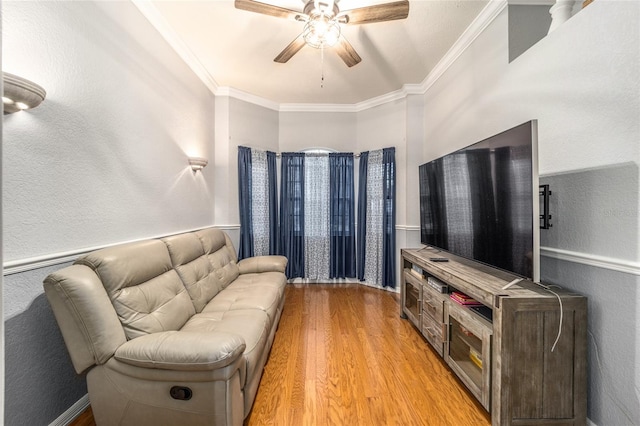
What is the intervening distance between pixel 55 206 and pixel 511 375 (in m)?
2.64

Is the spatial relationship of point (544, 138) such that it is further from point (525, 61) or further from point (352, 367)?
point (352, 367)

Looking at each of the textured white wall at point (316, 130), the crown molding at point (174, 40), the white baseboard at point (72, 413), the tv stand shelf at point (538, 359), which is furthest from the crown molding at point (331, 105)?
the white baseboard at point (72, 413)

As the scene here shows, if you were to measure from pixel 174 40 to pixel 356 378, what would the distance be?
11.0ft

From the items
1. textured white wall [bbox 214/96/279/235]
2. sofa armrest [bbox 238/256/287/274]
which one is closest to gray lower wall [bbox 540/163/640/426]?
sofa armrest [bbox 238/256/287/274]

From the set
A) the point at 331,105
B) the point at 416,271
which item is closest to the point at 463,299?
the point at 416,271

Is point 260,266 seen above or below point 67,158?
below

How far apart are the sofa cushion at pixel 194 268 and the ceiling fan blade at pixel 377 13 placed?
6.82 feet

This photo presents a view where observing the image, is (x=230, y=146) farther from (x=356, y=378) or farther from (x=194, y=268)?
(x=356, y=378)

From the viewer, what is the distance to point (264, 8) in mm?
1899

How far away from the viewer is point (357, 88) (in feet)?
12.1

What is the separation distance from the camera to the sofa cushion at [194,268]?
6.98 ft

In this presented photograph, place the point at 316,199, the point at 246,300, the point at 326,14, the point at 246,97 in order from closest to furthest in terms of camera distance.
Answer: the point at 326,14, the point at 246,300, the point at 246,97, the point at 316,199

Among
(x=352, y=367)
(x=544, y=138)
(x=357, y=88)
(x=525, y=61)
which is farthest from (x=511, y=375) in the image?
(x=357, y=88)

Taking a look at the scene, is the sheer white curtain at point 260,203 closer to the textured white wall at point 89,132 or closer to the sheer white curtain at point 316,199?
the sheer white curtain at point 316,199
